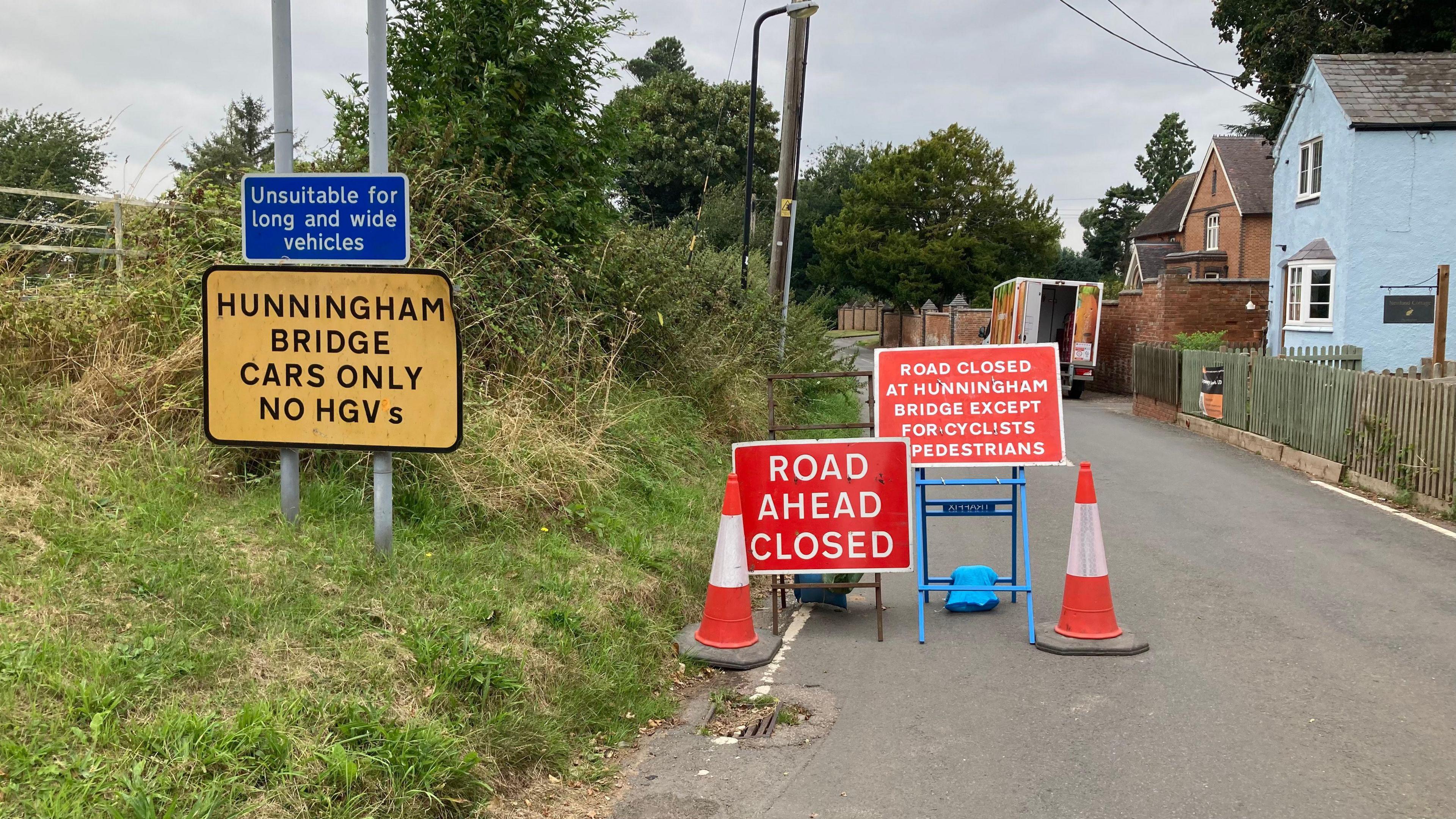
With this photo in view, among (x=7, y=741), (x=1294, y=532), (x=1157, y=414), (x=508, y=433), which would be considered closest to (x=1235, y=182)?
(x=1157, y=414)

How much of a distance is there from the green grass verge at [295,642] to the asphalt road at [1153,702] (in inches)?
26.1

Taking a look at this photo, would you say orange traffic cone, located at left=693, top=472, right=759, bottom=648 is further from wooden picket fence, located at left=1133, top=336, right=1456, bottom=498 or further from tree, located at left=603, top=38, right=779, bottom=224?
tree, located at left=603, top=38, right=779, bottom=224

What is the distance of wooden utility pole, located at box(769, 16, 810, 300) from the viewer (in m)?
16.1

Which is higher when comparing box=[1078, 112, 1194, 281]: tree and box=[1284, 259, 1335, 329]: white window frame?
box=[1078, 112, 1194, 281]: tree

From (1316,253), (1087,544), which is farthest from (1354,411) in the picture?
(1316,253)

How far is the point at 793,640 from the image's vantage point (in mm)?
6617

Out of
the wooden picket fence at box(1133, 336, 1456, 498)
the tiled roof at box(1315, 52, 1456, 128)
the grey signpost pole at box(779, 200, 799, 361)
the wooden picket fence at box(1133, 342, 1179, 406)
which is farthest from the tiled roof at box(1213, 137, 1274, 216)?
the grey signpost pole at box(779, 200, 799, 361)

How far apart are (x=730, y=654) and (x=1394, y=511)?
322 inches

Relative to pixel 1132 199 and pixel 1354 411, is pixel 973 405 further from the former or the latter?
pixel 1132 199

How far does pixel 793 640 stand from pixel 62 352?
510 centimetres

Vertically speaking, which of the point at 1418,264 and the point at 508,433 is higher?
the point at 1418,264

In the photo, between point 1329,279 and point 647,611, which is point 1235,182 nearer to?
point 1329,279

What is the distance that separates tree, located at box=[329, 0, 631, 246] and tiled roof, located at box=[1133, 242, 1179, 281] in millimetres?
46515

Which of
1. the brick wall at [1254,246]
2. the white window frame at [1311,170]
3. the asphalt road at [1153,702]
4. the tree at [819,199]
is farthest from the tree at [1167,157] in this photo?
the asphalt road at [1153,702]
